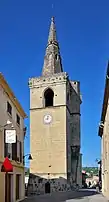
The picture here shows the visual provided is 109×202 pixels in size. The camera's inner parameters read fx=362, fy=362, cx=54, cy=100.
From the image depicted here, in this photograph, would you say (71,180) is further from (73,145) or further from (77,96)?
(77,96)

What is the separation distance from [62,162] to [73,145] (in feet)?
24.0

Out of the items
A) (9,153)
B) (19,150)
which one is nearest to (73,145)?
(19,150)

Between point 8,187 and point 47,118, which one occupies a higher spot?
point 47,118

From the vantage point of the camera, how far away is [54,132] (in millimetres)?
57219

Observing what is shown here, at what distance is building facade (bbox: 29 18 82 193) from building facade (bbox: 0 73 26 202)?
24053 mm

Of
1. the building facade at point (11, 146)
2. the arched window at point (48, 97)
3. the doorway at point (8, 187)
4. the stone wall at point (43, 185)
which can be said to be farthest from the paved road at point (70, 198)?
the arched window at point (48, 97)

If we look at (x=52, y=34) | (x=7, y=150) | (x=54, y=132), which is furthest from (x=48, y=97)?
(x=7, y=150)

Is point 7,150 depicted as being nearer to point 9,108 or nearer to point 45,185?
point 9,108

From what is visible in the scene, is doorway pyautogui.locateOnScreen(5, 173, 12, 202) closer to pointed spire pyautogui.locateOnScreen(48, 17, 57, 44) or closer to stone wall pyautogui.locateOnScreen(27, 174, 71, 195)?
stone wall pyautogui.locateOnScreen(27, 174, 71, 195)

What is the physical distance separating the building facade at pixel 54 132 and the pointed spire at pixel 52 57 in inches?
20.3

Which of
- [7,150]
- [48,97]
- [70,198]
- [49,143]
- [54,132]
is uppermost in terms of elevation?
[48,97]

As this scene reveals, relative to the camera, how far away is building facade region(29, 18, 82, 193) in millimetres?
55344

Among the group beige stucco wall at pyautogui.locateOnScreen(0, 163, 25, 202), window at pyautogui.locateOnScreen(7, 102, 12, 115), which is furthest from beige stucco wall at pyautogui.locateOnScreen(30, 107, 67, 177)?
window at pyautogui.locateOnScreen(7, 102, 12, 115)

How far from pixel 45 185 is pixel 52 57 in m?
24.0
